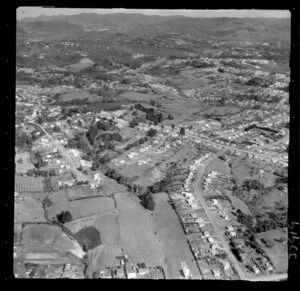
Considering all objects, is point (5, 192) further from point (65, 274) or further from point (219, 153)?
point (219, 153)

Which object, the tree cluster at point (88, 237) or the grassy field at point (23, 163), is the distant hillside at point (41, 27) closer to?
the grassy field at point (23, 163)

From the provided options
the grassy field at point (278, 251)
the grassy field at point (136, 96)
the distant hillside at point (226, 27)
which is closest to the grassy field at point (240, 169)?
the grassy field at point (278, 251)

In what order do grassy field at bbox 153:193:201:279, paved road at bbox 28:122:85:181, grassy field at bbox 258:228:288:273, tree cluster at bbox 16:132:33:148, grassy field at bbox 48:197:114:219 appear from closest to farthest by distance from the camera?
grassy field at bbox 258:228:288:273
grassy field at bbox 153:193:201:279
tree cluster at bbox 16:132:33:148
grassy field at bbox 48:197:114:219
paved road at bbox 28:122:85:181

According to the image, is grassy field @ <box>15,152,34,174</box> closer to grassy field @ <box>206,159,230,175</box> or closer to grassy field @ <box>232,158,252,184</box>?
grassy field @ <box>206,159,230,175</box>

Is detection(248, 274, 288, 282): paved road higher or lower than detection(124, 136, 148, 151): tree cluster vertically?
lower

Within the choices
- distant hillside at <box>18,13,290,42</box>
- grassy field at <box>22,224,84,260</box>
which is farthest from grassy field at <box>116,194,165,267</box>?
distant hillside at <box>18,13,290,42</box>

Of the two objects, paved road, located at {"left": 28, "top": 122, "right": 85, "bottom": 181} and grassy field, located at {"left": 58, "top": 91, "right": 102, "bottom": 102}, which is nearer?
paved road, located at {"left": 28, "top": 122, "right": 85, "bottom": 181}

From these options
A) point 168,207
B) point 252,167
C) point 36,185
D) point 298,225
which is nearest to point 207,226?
point 168,207

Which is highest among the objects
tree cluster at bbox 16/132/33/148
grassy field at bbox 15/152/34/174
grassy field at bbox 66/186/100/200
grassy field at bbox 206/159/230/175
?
tree cluster at bbox 16/132/33/148

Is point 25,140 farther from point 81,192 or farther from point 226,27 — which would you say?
point 226,27
